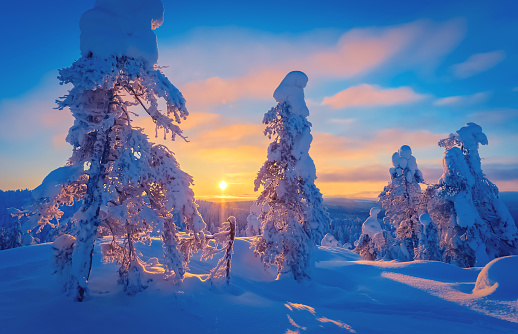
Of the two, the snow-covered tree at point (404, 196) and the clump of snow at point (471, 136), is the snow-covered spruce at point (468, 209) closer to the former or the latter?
the clump of snow at point (471, 136)

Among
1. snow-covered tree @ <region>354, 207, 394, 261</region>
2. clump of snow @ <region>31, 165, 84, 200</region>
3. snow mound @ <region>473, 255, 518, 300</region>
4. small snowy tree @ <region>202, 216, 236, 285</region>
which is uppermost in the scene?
clump of snow @ <region>31, 165, 84, 200</region>

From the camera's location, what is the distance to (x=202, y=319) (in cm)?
752

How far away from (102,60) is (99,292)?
721 cm

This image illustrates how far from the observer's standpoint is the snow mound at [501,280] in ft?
35.0

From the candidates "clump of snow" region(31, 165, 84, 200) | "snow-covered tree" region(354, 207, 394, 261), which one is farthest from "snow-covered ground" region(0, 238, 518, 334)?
"snow-covered tree" region(354, 207, 394, 261)

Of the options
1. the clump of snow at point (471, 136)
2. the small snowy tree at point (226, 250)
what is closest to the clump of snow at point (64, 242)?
the small snowy tree at point (226, 250)

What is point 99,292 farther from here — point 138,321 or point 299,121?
point 299,121

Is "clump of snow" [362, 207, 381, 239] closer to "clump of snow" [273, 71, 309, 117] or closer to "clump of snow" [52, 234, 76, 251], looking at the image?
"clump of snow" [273, 71, 309, 117]

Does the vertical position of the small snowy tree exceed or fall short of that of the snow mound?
it exceeds it

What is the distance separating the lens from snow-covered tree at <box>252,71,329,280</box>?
15.2 metres

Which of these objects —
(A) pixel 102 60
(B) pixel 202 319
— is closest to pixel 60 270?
(B) pixel 202 319

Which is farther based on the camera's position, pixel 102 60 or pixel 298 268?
pixel 298 268

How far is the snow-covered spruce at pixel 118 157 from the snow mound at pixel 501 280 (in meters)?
12.0

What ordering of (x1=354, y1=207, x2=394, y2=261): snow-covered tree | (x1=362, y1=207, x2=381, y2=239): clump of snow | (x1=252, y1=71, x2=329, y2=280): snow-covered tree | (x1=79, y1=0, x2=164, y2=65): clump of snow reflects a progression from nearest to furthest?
(x1=79, y1=0, x2=164, y2=65): clump of snow → (x1=252, y1=71, x2=329, y2=280): snow-covered tree → (x1=354, y1=207, x2=394, y2=261): snow-covered tree → (x1=362, y1=207, x2=381, y2=239): clump of snow
